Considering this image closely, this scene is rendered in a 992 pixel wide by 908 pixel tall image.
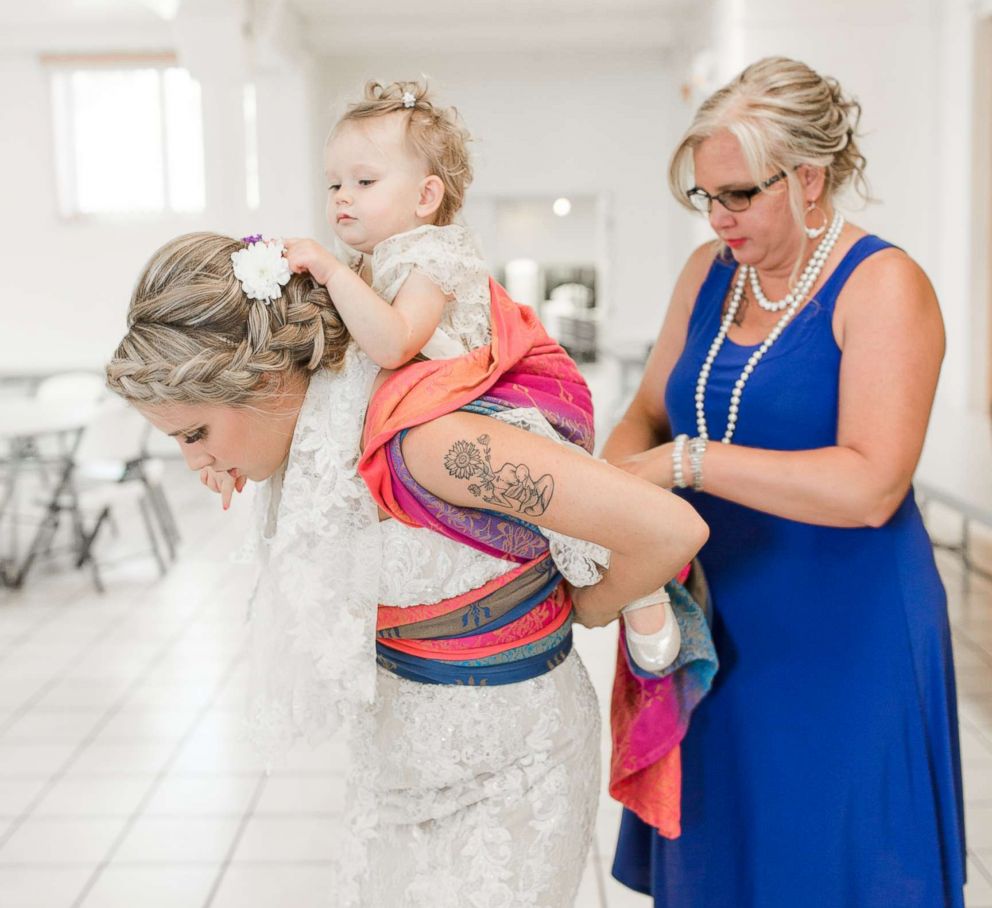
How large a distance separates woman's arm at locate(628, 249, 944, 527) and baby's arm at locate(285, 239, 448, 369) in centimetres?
48

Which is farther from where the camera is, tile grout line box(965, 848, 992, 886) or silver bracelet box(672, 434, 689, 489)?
tile grout line box(965, 848, 992, 886)

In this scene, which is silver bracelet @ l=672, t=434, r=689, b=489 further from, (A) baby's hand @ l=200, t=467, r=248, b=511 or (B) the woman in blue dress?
(A) baby's hand @ l=200, t=467, r=248, b=511

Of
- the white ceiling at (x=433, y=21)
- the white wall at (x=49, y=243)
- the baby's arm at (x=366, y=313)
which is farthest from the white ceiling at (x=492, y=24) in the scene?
the baby's arm at (x=366, y=313)

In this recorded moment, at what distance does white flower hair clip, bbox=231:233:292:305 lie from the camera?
129 centimetres

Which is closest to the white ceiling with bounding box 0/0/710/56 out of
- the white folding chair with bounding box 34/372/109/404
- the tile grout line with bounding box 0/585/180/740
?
the white folding chair with bounding box 34/372/109/404

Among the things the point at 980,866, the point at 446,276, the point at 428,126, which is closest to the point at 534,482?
the point at 446,276

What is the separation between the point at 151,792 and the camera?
145 inches

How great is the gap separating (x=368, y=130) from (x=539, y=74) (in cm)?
1246

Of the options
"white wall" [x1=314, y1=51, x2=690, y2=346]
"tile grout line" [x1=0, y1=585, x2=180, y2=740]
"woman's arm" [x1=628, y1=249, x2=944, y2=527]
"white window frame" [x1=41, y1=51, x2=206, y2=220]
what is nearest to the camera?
"woman's arm" [x1=628, y1=249, x2=944, y2=527]

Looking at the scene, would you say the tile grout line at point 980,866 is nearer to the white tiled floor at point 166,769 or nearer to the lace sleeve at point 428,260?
the white tiled floor at point 166,769

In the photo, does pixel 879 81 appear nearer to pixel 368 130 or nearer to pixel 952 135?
pixel 952 135

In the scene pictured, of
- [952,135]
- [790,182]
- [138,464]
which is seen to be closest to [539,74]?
[952,135]

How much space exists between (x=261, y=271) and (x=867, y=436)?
33.9 inches

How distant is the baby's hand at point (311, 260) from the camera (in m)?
1.33
